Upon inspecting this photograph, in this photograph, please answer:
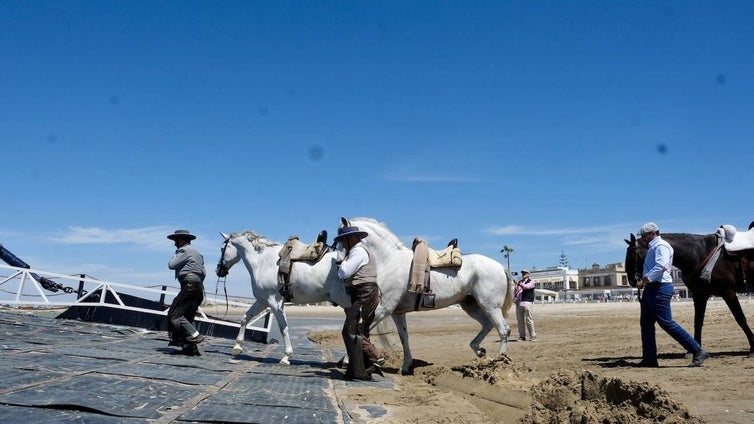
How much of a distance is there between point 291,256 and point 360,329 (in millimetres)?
2525

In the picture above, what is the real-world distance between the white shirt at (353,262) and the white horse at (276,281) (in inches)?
67.5

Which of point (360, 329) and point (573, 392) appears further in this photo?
point (360, 329)

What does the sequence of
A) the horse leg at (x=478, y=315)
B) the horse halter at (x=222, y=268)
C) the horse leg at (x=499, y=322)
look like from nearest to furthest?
the horse leg at (x=499, y=322), the horse leg at (x=478, y=315), the horse halter at (x=222, y=268)

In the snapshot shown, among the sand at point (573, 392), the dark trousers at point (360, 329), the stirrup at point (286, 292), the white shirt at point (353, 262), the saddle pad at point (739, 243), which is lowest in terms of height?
the sand at point (573, 392)

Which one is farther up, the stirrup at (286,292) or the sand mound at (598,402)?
the stirrup at (286,292)

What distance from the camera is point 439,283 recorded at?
32.2ft

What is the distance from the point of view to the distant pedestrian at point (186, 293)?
9.73 meters

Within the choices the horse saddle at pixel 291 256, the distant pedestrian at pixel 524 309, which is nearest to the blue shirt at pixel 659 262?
the horse saddle at pixel 291 256

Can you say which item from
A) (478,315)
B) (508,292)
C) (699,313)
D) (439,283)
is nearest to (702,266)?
(699,313)

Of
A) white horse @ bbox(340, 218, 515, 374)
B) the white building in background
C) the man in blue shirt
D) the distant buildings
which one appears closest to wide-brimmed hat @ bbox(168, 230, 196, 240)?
white horse @ bbox(340, 218, 515, 374)

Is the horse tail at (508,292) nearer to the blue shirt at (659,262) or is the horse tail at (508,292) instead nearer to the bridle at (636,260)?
the bridle at (636,260)

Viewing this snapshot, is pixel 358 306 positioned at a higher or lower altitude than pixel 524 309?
higher

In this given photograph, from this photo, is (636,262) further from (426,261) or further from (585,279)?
(585,279)

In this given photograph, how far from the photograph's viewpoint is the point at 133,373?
673 cm
